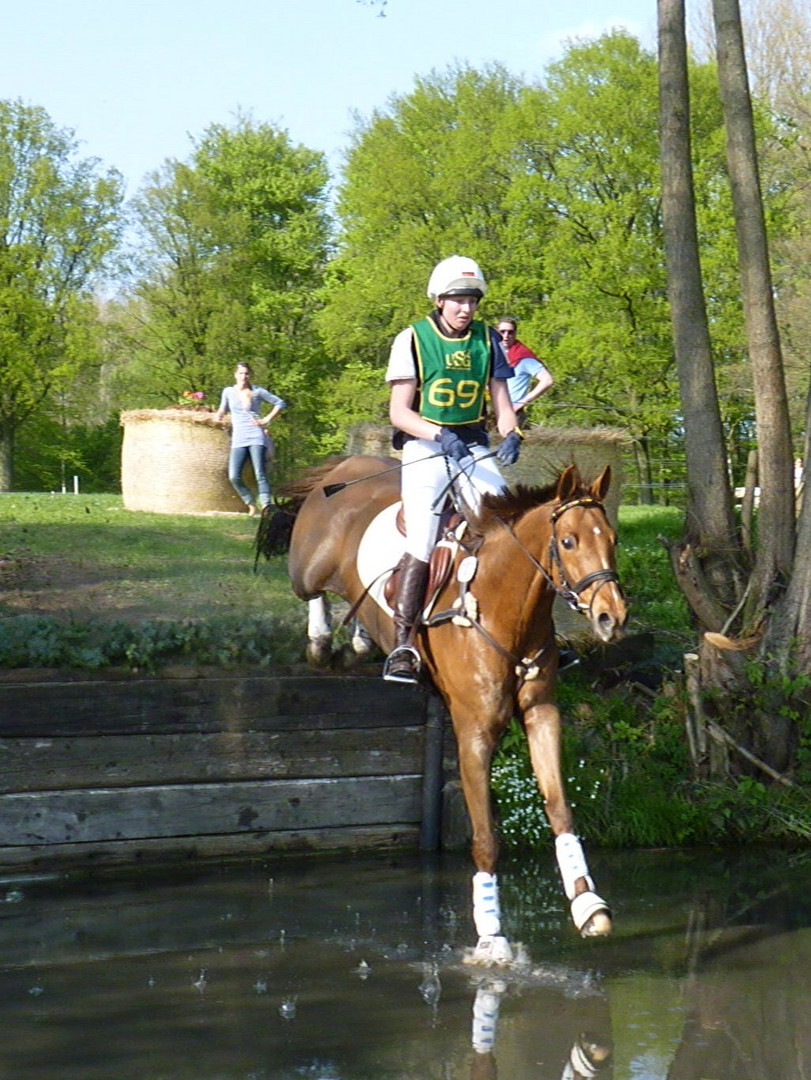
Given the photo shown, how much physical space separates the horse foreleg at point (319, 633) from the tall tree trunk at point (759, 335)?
2.90 meters

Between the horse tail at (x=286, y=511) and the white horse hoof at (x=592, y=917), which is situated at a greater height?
the horse tail at (x=286, y=511)

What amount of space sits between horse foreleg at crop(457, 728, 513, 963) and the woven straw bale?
474 inches

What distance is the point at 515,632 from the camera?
7.26 m

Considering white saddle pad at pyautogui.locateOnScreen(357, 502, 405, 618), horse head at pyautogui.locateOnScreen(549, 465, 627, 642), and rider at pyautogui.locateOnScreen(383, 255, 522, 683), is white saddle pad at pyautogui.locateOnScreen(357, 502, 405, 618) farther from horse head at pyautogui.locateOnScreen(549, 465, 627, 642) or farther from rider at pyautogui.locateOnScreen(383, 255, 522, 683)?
horse head at pyautogui.locateOnScreen(549, 465, 627, 642)

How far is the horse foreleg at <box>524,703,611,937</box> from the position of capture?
6.70 m

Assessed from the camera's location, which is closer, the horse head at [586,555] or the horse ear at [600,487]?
the horse head at [586,555]

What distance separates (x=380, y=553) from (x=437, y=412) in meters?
1.01

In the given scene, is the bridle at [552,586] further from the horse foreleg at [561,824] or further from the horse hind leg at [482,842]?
the horse hind leg at [482,842]

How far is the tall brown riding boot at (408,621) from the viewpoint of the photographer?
25.3 feet

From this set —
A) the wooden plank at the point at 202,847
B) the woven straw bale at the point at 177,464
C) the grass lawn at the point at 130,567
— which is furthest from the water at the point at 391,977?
the woven straw bale at the point at 177,464

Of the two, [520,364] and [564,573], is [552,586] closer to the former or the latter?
[564,573]

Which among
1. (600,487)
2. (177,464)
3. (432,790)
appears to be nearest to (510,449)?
(600,487)

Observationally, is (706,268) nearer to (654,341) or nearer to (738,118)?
(654,341)

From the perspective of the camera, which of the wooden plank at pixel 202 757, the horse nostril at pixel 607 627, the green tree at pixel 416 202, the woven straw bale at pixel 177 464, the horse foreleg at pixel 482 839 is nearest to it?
the horse nostril at pixel 607 627
